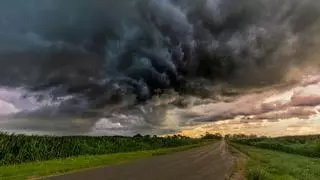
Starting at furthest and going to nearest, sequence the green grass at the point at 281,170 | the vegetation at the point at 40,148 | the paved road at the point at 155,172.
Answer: the vegetation at the point at 40,148 → the green grass at the point at 281,170 → the paved road at the point at 155,172

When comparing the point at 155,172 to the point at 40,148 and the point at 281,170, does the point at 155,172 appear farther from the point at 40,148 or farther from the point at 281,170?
the point at 40,148

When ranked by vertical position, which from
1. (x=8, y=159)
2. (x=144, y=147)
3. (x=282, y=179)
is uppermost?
(x=144, y=147)

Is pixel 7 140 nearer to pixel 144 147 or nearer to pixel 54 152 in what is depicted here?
pixel 54 152

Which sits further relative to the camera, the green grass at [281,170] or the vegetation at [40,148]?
the vegetation at [40,148]

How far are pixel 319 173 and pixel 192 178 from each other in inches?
570

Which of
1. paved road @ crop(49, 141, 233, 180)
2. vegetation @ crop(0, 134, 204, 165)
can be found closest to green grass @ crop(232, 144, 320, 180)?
paved road @ crop(49, 141, 233, 180)

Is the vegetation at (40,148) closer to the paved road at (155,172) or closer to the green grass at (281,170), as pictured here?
the paved road at (155,172)

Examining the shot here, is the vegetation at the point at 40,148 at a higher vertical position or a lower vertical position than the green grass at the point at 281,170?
higher

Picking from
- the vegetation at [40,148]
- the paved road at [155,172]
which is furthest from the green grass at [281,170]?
the vegetation at [40,148]

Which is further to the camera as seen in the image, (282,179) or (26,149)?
(26,149)

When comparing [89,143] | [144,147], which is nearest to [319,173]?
[89,143]

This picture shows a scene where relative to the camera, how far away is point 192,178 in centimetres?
3278

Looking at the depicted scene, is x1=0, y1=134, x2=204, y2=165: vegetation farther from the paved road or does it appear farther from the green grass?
the green grass

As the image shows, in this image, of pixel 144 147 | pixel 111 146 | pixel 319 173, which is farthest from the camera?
pixel 144 147
